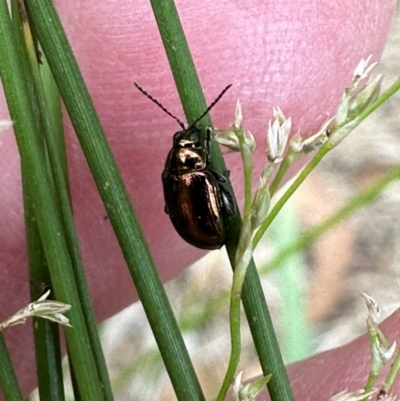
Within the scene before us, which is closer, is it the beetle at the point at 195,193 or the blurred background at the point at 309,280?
the beetle at the point at 195,193

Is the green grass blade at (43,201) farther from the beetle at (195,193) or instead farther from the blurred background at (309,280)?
the blurred background at (309,280)

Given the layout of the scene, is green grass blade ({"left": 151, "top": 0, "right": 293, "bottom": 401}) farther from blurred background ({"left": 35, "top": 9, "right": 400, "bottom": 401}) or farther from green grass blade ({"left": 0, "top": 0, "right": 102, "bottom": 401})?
blurred background ({"left": 35, "top": 9, "right": 400, "bottom": 401})

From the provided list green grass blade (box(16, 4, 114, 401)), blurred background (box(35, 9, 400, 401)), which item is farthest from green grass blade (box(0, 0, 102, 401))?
blurred background (box(35, 9, 400, 401))

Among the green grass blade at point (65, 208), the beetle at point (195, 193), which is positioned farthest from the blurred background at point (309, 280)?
the green grass blade at point (65, 208)

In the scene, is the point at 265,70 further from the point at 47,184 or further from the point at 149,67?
the point at 47,184

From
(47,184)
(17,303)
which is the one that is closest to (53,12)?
(47,184)
